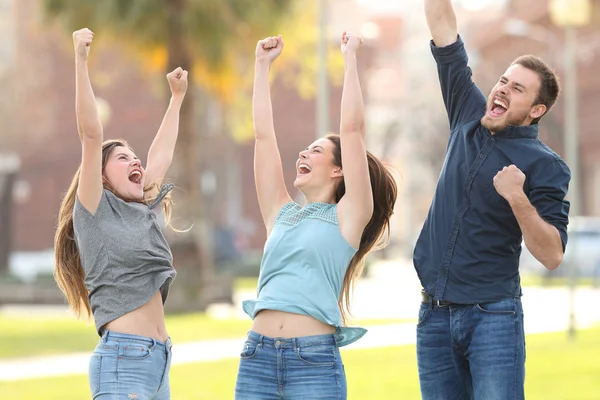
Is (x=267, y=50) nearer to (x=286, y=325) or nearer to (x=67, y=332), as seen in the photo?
(x=286, y=325)

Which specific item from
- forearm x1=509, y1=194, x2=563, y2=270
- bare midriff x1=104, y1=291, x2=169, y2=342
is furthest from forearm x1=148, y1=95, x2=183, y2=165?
forearm x1=509, y1=194, x2=563, y2=270

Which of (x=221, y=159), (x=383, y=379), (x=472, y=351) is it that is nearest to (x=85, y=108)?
(x=472, y=351)

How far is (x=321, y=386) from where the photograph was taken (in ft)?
15.8

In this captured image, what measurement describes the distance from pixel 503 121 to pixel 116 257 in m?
1.66

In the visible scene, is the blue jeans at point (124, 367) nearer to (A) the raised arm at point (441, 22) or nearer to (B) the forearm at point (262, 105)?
(B) the forearm at point (262, 105)

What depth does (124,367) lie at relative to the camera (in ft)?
16.3

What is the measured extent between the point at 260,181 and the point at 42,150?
174 ft

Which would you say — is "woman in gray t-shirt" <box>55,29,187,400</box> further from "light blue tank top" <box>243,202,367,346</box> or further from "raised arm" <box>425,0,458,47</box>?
"raised arm" <box>425,0,458,47</box>

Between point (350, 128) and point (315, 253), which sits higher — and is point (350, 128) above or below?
above

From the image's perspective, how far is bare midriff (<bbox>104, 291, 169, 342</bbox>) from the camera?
5.07 m

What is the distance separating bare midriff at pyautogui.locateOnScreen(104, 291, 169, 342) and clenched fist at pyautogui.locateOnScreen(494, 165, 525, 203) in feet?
4.76

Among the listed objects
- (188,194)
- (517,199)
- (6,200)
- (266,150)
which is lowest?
→ (517,199)

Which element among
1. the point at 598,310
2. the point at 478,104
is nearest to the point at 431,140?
the point at 598,310

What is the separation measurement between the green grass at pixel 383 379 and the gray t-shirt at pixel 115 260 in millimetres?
6875
